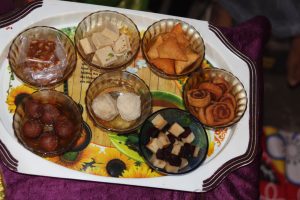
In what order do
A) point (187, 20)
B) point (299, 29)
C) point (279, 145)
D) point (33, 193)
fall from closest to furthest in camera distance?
1. point (33, 193)
2. point (187, 20)
3. point (299, 29)
4. point (279, 145)

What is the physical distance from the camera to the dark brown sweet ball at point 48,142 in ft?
4.37

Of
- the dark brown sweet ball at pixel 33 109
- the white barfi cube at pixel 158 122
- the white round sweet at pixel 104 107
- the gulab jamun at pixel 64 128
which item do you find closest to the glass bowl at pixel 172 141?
the white barfi cube at pixel 158 122

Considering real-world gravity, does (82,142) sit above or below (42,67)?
below

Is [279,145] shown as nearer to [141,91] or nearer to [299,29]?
[299,29]

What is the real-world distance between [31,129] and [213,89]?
0.61 m

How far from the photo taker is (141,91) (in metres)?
1.50

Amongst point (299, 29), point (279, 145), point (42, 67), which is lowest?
point (279, 145)

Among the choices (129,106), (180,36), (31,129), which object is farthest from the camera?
(180,36)

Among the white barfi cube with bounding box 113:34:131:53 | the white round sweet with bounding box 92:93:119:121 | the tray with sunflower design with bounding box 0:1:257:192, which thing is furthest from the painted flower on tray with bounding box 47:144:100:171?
the white barfi cube with bounding box 113:34:131:53

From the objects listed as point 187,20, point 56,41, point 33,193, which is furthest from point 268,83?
point 33,193

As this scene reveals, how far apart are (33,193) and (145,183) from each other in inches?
13.3

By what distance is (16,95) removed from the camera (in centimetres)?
144

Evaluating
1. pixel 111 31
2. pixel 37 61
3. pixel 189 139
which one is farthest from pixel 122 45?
pixel 189 139

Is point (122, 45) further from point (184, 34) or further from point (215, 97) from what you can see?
point (215, 97)
